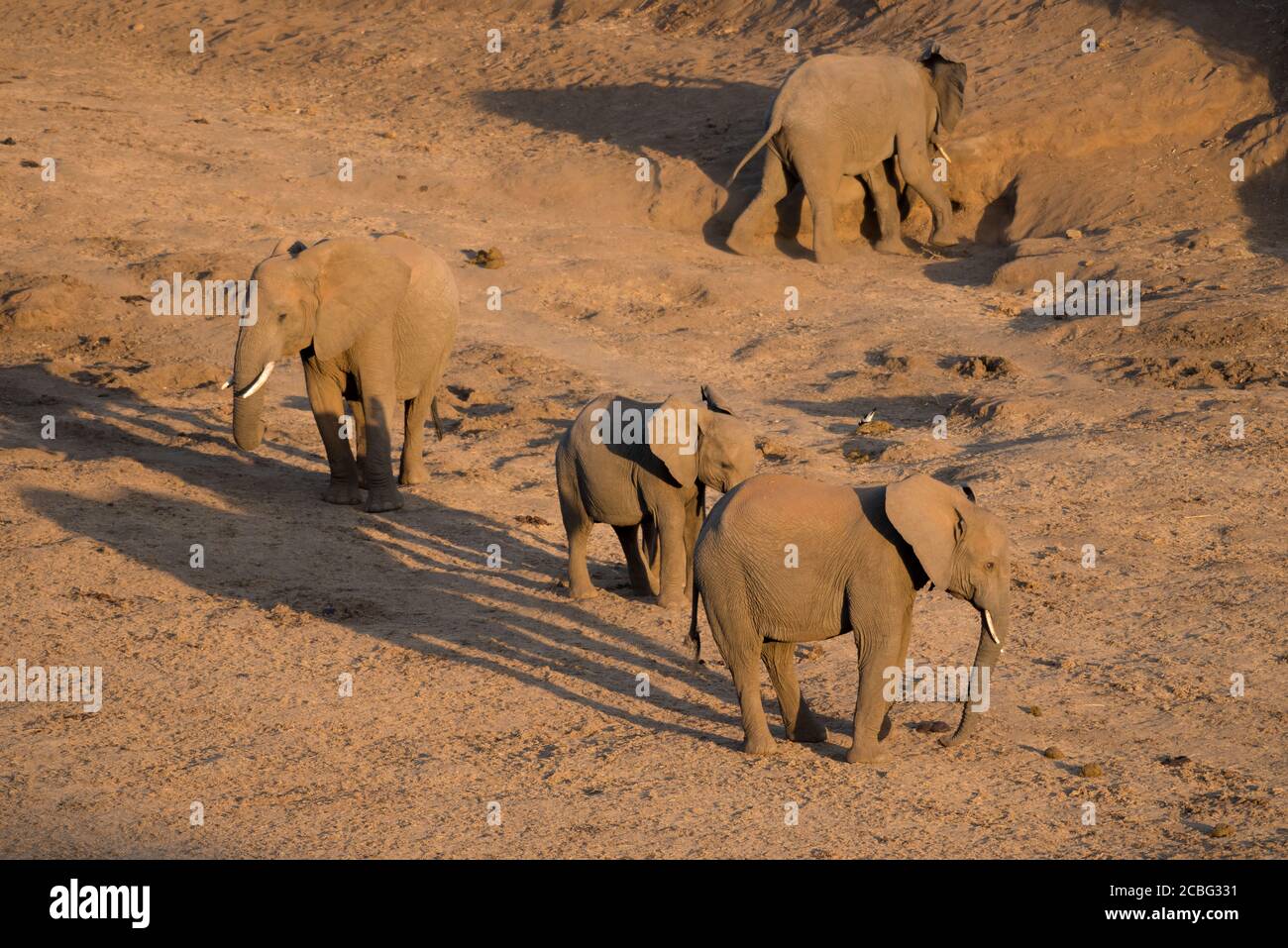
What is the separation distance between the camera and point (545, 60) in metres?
26.9

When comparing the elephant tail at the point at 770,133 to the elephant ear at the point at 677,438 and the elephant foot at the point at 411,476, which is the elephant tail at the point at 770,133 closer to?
the elephant foot at the point at 411,476

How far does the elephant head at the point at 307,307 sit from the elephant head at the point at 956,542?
19.2 feet

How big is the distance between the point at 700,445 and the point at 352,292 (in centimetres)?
376

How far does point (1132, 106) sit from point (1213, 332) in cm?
585

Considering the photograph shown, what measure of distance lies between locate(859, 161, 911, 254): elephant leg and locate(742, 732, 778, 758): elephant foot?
1349cm

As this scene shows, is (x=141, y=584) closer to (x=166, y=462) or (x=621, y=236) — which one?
(x=166, y=462)

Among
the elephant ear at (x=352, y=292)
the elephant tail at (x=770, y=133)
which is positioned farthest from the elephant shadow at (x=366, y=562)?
the elephant tail at (x=770, y=133)

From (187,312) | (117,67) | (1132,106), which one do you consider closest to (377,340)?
(187,312)

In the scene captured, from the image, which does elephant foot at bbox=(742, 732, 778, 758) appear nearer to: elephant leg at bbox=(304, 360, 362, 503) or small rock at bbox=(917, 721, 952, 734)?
small rock at bbox=(917, 721, 952, 734)

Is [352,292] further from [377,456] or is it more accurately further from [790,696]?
[790,696]

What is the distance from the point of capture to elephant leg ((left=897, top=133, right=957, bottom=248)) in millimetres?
21688

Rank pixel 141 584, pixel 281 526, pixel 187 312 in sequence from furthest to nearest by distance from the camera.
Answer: pixel 187 312 → pixel 281 526 → pixel 141 584

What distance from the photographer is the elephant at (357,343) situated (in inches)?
512

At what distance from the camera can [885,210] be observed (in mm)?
21984
